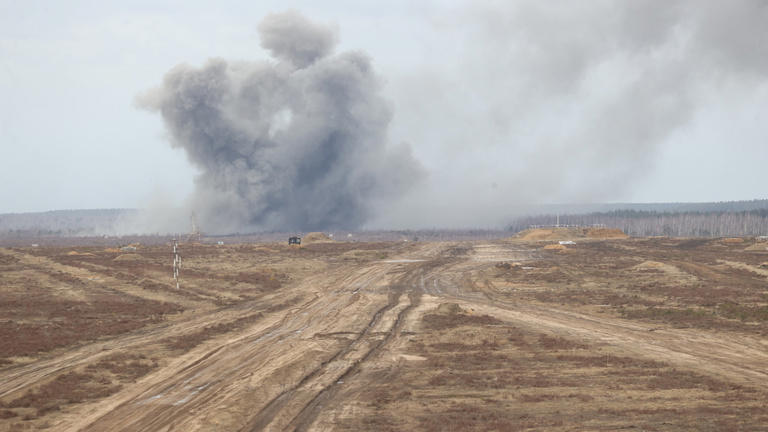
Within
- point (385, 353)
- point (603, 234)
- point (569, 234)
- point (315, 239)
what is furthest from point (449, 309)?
point (603, 234)

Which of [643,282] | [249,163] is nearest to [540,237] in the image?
[249,163]

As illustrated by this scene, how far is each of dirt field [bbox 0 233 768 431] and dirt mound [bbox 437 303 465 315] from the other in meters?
0.42

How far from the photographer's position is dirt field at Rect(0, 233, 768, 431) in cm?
1897

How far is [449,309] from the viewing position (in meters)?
41.8

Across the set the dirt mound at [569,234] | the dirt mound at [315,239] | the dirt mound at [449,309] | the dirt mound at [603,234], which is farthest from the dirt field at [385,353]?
the dirt mound at [603,234]

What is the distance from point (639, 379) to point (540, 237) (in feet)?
418

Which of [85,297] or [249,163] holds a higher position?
[249,163]

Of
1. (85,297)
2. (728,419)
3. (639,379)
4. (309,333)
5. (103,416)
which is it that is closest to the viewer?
(728,419)

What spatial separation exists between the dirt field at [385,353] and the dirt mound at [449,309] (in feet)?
1.38

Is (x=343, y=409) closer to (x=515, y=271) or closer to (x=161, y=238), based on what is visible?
(x=515, y=271)

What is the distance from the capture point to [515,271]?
7031 cm

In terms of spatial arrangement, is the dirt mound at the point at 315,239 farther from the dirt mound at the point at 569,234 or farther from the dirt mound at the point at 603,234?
the dirt mound at the point at 603,234

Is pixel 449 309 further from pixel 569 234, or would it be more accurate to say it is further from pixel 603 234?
pixel 603 234

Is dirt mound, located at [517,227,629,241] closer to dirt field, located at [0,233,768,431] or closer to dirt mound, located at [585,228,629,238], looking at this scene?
dirt mound, located at [585,228,629,238]
